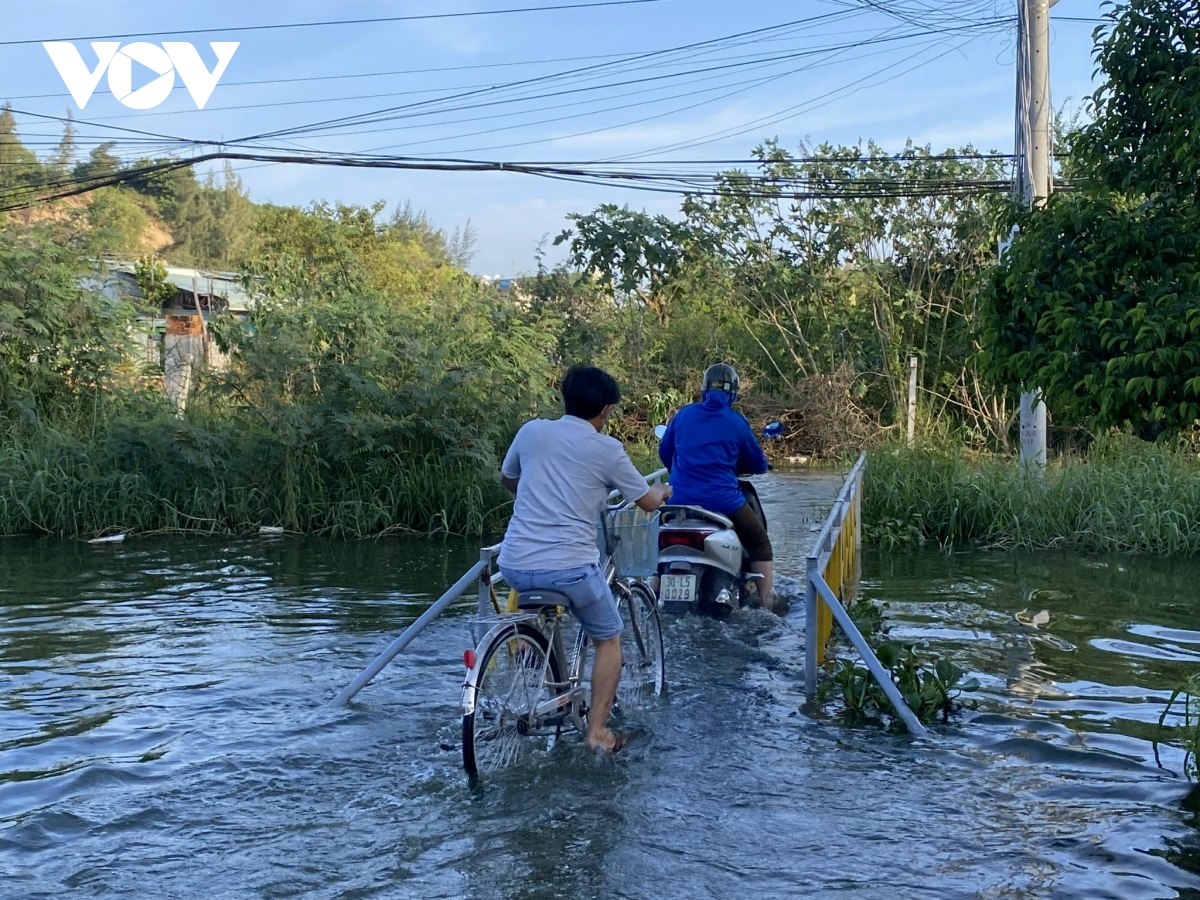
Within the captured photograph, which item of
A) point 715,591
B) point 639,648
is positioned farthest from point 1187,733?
point 715,591

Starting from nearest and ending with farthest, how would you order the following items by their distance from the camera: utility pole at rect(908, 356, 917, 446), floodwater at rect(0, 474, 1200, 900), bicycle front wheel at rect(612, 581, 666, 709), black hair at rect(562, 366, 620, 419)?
floodwater at rect(0, 474, 1200, 900)
black hair at rect(562, 366, 620, 419)
bicycle front wheel at rect(612, 581, 666, 709)
utility pole at rect(908, 356, 917, 446)

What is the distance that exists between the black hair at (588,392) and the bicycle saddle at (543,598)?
2.88 feet

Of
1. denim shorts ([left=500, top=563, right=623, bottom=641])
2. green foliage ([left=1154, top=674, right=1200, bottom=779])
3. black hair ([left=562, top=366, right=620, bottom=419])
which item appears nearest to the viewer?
green foliage ([left=1154, top=674, right=1200, bottom=779])

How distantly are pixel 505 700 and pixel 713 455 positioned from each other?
389 centimetres

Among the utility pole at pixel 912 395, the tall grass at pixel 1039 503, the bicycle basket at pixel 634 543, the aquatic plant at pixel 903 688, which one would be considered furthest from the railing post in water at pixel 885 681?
the utility pole at pixel 912 395

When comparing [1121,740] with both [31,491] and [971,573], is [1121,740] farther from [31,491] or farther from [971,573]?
[31,491]

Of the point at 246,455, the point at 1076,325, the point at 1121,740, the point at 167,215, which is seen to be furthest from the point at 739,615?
the point at 167,215

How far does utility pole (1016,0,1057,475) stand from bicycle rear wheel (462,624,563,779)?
10.2 meters

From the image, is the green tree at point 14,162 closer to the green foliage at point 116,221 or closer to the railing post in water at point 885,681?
the green foliage at point 116,221

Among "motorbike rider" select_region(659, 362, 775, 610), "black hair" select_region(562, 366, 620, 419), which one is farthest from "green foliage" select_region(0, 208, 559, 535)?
"black hair" select_region(562, 366, 620, 419)

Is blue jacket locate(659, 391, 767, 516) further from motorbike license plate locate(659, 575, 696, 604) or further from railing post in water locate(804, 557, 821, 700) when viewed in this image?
railing post in water locate(804, 557, 821, 700)

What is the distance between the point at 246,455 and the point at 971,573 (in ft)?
A: 28.9

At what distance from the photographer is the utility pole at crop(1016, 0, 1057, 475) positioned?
14820 mm

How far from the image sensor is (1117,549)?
43.7 ft
